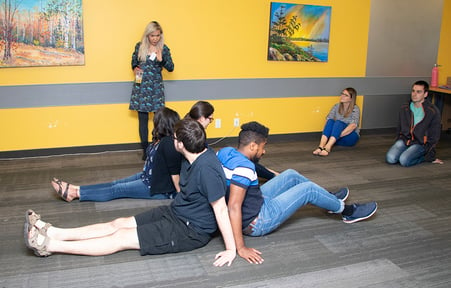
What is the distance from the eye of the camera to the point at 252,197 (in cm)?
271

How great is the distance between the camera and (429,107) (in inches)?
194

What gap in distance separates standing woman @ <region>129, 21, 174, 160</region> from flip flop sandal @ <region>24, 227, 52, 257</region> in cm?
262

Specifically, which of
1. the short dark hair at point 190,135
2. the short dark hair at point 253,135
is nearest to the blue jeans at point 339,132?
the short dark hair at point 253,135

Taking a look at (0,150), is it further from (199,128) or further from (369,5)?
(369,5)

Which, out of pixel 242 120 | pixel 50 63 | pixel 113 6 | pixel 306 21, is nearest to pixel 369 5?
pixel 306 21

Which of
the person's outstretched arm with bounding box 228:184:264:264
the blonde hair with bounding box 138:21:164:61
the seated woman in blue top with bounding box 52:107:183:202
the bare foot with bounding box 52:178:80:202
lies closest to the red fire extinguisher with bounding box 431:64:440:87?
the blonde hair with bounding box 138:21:164:61

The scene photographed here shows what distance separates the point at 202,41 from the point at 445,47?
12.5 feet

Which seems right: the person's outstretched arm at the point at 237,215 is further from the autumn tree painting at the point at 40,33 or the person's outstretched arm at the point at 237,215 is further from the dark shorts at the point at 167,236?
the autumn tree painting at the point at 40,33

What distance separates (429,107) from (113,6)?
12.2 feet

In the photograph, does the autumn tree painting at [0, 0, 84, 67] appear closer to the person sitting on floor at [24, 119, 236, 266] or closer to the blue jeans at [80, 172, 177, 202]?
the blue jeans at [80, 172, 177, 202]

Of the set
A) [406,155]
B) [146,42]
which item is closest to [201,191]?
[146,42]

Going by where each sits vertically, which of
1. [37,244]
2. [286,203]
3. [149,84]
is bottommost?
[37,244]

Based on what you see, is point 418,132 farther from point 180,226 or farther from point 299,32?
point 180,226

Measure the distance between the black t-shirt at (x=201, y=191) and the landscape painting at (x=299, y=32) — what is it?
349cm
